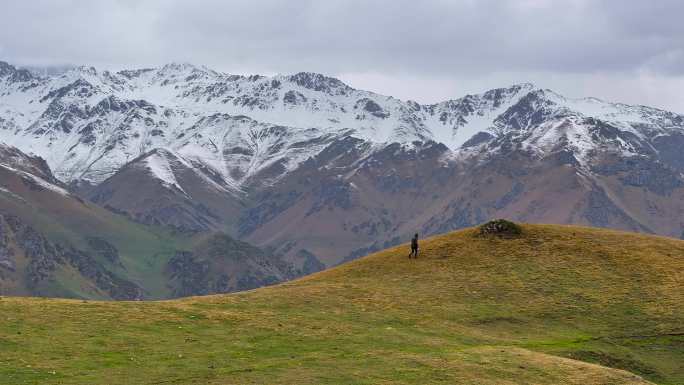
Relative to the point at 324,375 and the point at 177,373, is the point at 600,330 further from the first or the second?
the point at 177,373

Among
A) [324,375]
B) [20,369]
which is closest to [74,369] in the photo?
[20,369]

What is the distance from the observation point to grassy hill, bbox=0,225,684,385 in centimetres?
5859

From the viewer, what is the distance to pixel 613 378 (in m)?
61.5

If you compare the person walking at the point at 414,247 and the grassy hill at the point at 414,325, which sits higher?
the person walking at the point at 414,247

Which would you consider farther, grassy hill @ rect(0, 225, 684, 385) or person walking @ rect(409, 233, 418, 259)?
person walking @ rect(409, 233, 418, 259)

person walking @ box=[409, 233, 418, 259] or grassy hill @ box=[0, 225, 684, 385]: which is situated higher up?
person walking @ box=[409, 233, 418, 259]

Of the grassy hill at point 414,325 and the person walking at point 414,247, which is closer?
the grassy hill at point 414,325

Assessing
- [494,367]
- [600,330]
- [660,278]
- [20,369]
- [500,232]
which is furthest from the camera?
[500,232]

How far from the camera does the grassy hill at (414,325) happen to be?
5859 centimetres

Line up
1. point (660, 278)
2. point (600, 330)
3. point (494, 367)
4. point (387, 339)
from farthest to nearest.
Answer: point (660, 278)
point (600, 330)
point (387, 339)
point (494, 367)

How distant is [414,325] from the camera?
75.0 meters

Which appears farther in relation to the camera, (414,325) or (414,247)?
(414,247)

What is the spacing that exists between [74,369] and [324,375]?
15435 millimetres

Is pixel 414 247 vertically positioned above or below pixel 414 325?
above
